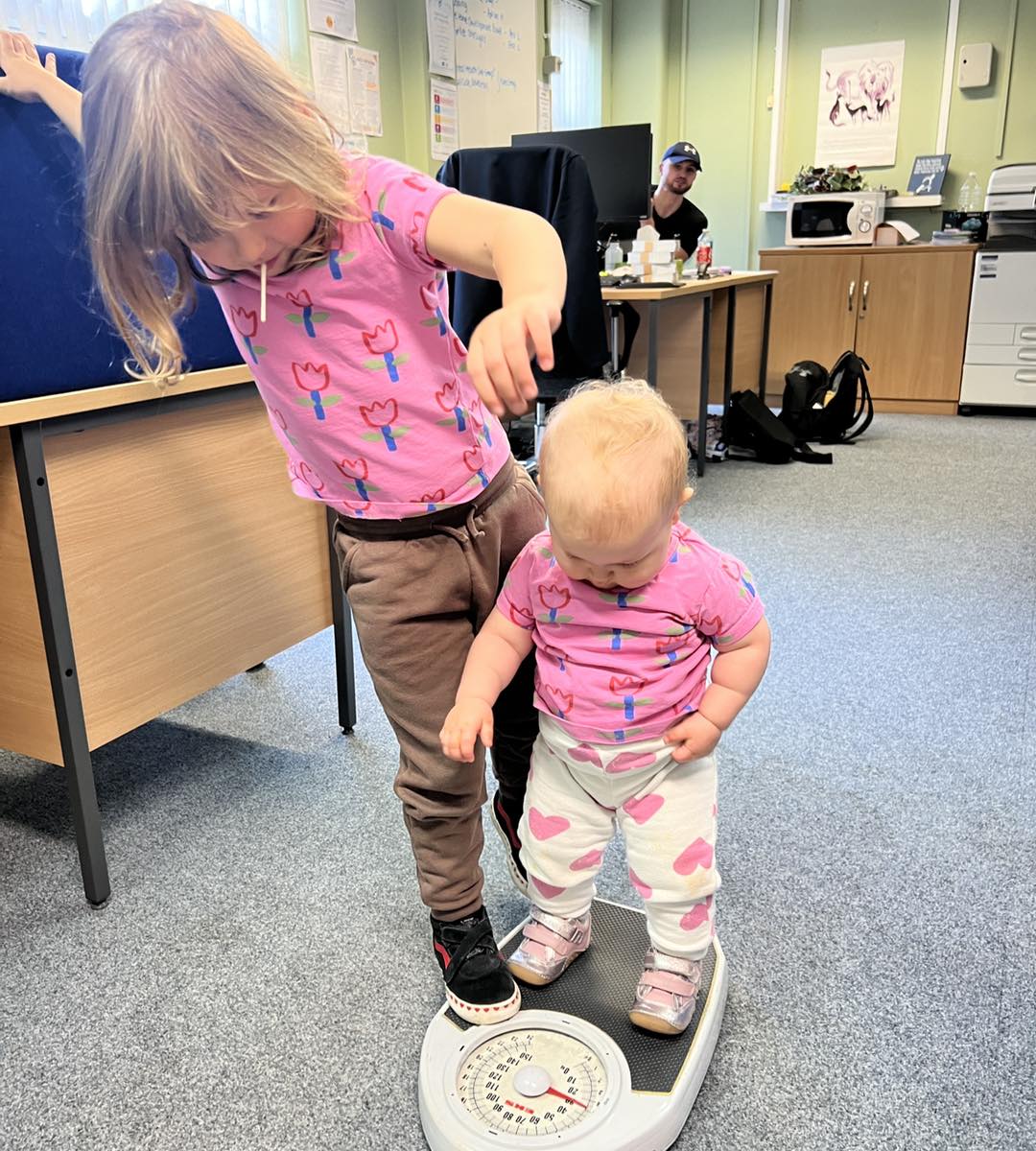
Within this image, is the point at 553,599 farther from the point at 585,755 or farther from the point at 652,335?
the point at 652,335

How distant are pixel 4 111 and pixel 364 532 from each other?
605mm

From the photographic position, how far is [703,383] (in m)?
3.53

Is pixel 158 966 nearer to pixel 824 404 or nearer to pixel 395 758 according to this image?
pixel 395 758

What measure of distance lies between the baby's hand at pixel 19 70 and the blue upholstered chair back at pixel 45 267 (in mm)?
14

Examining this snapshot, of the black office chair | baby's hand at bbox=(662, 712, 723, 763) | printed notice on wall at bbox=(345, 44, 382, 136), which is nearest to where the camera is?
baby's hand at bbox=(662, 712, 723, 763)

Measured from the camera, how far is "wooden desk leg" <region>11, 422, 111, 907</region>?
1.09 m

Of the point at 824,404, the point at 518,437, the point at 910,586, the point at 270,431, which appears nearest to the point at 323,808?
the point at 270,431

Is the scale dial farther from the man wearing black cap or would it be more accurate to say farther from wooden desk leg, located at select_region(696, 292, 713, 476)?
the man wearing black cap

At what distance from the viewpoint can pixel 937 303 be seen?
4.52 meters

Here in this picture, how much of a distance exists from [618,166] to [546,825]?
2895 millimetres

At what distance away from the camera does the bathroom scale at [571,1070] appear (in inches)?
32.8

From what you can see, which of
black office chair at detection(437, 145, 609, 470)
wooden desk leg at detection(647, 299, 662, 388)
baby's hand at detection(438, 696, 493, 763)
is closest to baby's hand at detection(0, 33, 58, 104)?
baby's hand at detection(438, 696, 493, 763)

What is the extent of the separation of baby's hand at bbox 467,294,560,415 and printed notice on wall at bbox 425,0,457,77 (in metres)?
3.91

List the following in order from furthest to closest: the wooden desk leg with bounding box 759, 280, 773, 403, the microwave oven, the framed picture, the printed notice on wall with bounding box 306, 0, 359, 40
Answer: the framed picture → the microwave oven → the wooden desk leg with bounding box 759, 280, 773, 403 → the printed notice on wall with bounding box 306, 0, 359, 40
